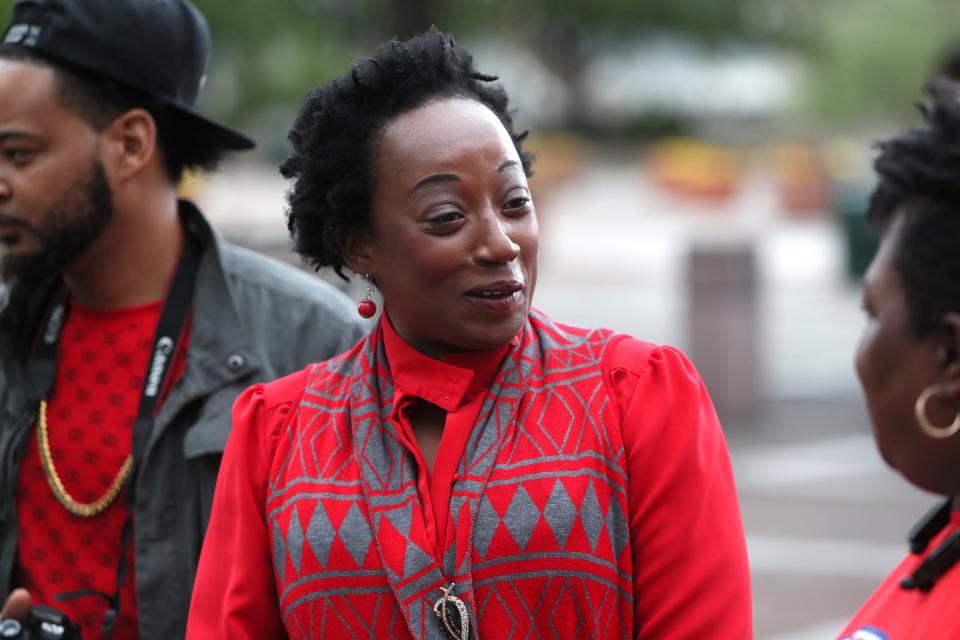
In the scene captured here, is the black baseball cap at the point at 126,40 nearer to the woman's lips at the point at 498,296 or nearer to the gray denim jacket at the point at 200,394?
the gray denim jacket at the point at 200,394

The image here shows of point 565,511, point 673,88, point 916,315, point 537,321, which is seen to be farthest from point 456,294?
point 673,88

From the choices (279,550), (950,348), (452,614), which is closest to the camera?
(950,348)

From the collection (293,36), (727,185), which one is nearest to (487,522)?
(293,36)

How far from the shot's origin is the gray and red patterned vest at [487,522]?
2.54m

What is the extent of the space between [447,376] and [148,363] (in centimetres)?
103

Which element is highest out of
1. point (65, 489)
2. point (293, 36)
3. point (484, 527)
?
point (293, 36)

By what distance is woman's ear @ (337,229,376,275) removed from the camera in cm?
286

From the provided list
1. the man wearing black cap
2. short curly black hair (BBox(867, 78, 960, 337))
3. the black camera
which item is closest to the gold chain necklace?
the man wearing black cap

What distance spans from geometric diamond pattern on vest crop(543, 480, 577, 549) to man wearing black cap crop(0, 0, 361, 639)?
104 cm

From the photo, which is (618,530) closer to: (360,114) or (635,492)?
(635,492)

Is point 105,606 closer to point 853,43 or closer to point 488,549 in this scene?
point 488,549

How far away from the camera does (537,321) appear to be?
113 inches

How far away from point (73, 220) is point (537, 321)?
125 centimetres

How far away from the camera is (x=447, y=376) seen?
276 centimetres
